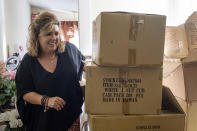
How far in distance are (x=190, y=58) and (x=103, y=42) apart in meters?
0.72

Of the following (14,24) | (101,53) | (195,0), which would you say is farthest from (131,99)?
(14,24)

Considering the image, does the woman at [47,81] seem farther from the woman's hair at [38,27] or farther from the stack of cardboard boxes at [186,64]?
the stack of cardboard boxes at [186,64]

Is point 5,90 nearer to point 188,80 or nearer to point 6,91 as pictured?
point 6,91

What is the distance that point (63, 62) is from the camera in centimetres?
124

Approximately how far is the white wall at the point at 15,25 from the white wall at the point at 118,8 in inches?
37.3

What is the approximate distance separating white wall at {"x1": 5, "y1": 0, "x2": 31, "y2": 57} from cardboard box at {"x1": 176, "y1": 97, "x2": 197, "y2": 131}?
2.14 m

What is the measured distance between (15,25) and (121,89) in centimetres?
217

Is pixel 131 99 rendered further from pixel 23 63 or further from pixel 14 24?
pixel 14 24

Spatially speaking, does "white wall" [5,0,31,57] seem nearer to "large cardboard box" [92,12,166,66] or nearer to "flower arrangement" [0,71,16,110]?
"flower arrangement" [0,71,16,110]

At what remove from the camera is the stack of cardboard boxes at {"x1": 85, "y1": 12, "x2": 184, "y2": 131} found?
922mm

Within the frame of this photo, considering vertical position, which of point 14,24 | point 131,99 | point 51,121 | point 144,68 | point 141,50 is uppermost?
point 14,24

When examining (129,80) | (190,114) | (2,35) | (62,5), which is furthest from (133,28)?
(2,35)

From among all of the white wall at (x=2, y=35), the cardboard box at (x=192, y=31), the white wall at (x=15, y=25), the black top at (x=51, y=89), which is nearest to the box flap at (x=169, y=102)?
the cardboard box at (x=192, y=31)

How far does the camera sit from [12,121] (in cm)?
142
